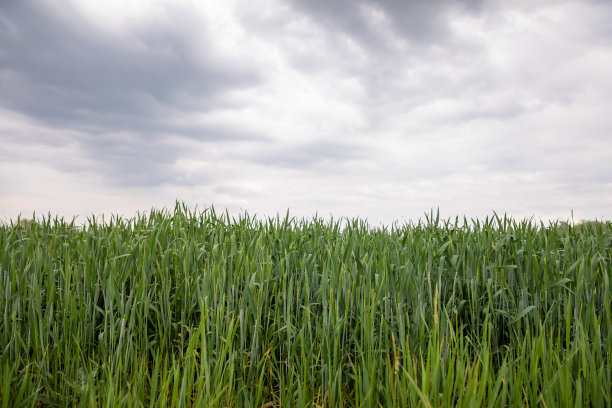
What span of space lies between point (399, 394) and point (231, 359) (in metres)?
1.11

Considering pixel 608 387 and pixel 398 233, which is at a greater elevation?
pixel 398 233

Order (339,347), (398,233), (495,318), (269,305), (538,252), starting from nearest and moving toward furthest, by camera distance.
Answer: (339,347), (495,318), (269,305), (538,252), (398,233)

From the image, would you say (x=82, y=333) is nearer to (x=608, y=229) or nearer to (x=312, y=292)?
(x=312, y=292)

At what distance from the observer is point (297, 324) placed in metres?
3.20

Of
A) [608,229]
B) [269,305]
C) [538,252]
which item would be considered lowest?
[269,305]

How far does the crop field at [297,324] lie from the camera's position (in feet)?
8.70

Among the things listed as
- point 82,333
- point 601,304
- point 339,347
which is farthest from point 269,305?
point 601,304

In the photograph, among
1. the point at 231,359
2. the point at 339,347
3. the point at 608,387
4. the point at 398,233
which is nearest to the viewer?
the point at 608,387

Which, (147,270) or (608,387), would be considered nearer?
(608,387)

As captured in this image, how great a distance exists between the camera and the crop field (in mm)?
2650

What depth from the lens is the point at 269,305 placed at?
11.5 ft

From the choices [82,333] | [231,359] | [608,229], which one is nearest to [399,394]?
[231,359]

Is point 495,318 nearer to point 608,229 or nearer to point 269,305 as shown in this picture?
point 269,305

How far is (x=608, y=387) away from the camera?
250cm
